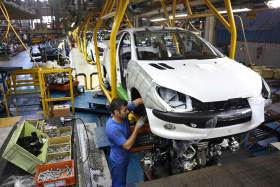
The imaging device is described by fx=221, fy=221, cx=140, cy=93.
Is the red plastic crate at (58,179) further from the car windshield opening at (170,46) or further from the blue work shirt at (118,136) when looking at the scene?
the car windshield opening at (170,46)

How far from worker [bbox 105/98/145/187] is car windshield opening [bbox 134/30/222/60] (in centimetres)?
85

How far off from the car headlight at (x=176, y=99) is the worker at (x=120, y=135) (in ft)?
1.49

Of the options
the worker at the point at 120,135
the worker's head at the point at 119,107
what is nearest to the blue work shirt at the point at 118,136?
the worker at the point at 120,135

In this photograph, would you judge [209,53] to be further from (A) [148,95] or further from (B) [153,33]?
(A) [148,95]

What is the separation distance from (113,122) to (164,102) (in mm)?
710

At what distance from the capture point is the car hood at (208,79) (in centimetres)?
220

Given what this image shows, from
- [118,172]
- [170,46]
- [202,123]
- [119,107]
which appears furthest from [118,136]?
[170,46]

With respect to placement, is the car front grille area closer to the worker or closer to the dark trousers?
the worker

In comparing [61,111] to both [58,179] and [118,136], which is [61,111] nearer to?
[58,179]

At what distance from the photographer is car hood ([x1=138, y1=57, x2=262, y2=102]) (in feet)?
7.22

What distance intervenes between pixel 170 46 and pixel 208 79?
1.51 m

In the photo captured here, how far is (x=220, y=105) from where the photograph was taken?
2.28 m

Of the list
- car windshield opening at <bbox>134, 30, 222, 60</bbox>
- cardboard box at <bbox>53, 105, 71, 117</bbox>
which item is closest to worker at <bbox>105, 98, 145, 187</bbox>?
car windshield opening at <bbox>134, 30, 222, 60</bbox>

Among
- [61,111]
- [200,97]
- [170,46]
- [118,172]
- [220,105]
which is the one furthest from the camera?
[61,111]
